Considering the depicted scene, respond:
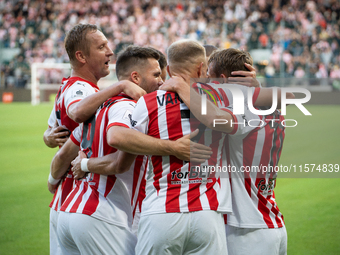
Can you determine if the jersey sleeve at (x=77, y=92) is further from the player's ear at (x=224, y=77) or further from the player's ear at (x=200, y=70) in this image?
the player's ear at (x=224, y=77)

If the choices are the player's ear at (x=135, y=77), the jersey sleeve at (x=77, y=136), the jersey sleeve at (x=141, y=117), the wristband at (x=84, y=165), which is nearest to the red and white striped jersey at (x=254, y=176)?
the jersey sleeve at (x=141, y=117)

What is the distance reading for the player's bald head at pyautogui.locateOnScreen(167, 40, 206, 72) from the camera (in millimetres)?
2469

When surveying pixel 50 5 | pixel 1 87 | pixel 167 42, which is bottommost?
pixel 1 87

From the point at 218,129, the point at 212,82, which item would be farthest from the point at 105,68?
the point at 218,129

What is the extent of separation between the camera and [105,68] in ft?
10.6

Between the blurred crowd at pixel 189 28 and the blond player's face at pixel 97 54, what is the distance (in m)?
21.6

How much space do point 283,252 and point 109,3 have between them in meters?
32.1

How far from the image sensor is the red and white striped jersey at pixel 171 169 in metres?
2.35

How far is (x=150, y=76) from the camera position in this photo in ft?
9.29

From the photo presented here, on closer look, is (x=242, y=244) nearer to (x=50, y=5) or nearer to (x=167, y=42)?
(x=167, y=42)

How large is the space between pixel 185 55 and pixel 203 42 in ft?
81.2

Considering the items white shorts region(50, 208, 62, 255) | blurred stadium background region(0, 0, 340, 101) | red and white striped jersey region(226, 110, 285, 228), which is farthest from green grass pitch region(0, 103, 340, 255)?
blurred stadium background region(0, 0, 340, 101)

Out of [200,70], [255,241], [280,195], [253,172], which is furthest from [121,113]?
[280,195]

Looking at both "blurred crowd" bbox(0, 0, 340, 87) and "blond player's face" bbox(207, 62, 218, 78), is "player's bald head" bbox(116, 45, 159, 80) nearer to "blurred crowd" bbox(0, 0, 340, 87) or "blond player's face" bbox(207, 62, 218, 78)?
"blond player's face" bbox(207, 62, 218, 78)
